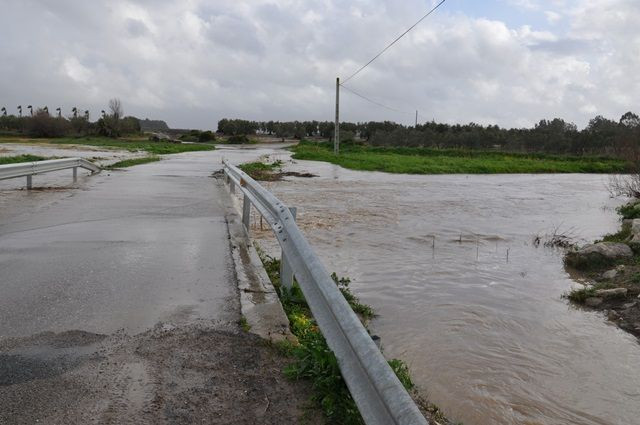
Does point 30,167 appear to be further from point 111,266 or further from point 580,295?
Answer: point 580,295

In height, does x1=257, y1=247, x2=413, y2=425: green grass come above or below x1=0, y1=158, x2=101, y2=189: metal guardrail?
below

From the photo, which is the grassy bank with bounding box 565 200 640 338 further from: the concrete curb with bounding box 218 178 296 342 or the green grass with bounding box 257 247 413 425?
the concrete curb with bounding box 218 178 296 342

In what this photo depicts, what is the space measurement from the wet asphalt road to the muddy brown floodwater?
1752 mm

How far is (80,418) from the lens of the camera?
3.01 m

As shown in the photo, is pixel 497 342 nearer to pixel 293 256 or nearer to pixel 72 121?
pixel 293 256

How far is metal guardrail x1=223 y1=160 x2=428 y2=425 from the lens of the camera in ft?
7.48

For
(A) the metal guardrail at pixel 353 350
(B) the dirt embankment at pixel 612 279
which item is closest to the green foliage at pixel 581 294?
(B) the dirt embankment at pixel 612 279

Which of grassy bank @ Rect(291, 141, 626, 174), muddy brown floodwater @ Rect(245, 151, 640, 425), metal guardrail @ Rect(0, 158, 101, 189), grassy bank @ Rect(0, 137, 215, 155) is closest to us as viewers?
muddy brown floodwater @ Rect(245, 151, 640, 425)

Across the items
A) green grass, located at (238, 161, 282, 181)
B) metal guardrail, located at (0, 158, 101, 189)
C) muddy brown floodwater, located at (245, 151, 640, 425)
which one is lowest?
muddy brown floodwater, located at (245, 151, 640, 425)

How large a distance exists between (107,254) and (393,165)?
95.9ft

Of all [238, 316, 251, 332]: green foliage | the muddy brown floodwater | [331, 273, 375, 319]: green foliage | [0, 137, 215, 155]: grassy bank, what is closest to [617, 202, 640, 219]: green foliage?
the muddy brown floodwater

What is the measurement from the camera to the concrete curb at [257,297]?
4.46 m

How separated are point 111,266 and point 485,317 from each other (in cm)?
423

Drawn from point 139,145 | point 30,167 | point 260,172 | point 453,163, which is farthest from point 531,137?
point 30,167
